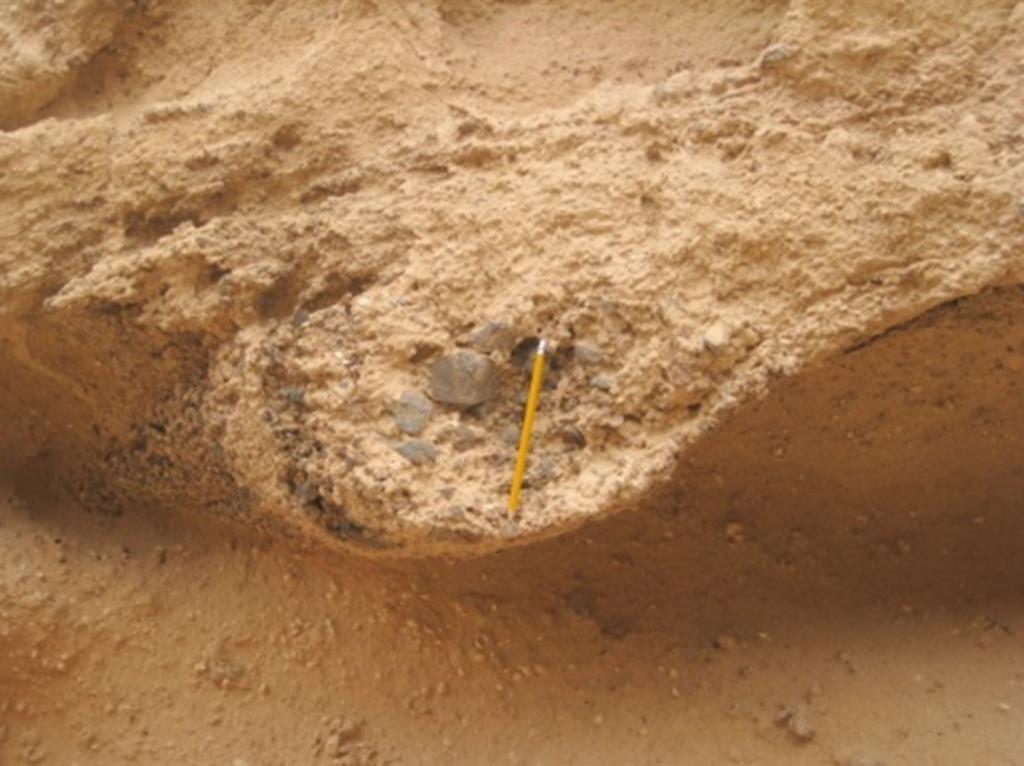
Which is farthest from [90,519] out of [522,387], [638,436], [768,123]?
[768,123]

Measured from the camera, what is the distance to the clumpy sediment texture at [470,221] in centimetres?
115

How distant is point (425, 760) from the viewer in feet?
4.87

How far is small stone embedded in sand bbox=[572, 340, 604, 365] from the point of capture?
1178mm

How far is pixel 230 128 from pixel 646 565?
0.90 m

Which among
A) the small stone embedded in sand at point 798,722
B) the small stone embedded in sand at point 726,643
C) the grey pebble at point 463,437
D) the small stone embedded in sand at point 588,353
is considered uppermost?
the small stone embedded in sand at point 588,353

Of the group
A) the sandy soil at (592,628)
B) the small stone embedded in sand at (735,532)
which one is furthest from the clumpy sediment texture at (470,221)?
the small stone embedded in sand at (735,532)

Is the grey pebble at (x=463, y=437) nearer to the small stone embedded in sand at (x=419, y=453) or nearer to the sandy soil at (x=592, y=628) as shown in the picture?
the small stone embedded in sand at (x=419, y=453)

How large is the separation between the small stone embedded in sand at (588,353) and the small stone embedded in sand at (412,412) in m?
0.19

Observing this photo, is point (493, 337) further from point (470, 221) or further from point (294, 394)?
point (294, 394)

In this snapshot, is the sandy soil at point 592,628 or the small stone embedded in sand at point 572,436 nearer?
the small stone embedded in sand at point 572,436

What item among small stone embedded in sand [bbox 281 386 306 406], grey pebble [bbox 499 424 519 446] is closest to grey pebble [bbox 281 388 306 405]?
small stone embedded in sand [bbox 281 386 306 406]

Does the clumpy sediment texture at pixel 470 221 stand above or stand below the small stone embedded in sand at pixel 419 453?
above

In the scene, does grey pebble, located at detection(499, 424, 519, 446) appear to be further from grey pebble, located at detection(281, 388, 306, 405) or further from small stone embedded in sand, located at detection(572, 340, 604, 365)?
grey pebble, located at detection(281, 388, 306, 405)

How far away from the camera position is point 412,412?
1.18 meters
